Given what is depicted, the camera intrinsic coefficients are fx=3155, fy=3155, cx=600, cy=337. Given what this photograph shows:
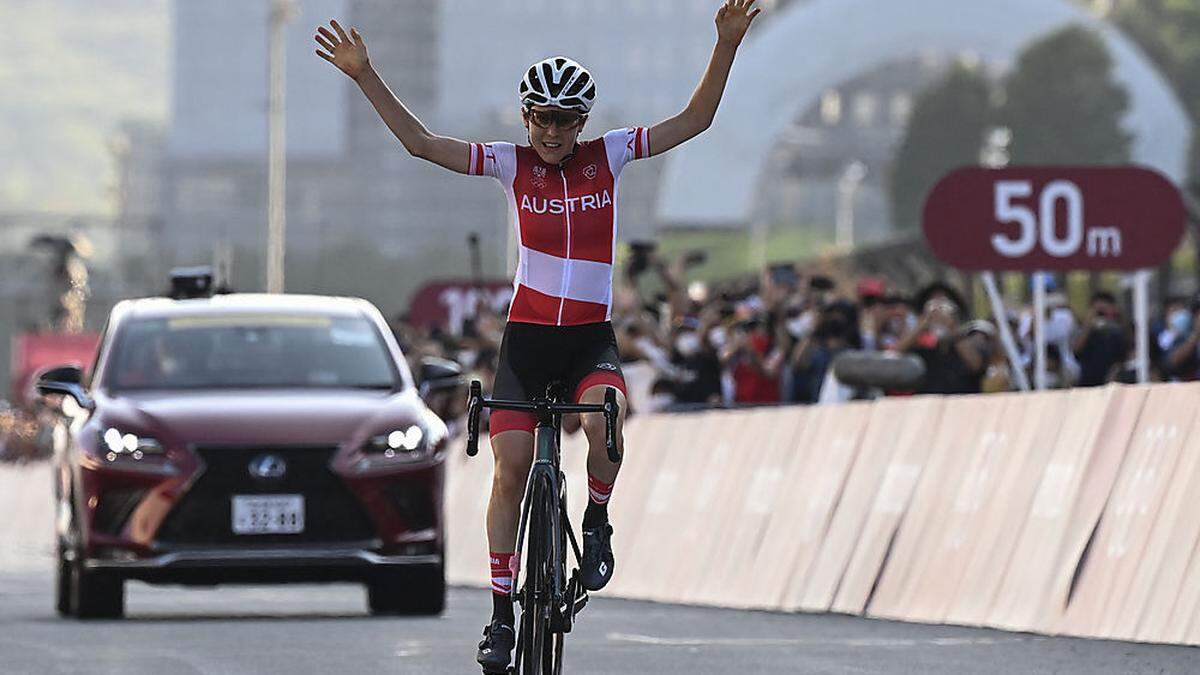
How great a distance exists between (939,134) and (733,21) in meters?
114

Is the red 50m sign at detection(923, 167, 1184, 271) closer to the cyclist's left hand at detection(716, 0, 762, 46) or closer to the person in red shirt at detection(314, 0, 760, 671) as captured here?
the cyclist's left hand at detection(716, 0, 762, 46)

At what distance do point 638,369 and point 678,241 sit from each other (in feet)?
117

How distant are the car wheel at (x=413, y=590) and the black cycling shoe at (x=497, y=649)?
6194mm

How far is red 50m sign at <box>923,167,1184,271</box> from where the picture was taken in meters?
19.6

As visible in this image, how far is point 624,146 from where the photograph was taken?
10141 mm

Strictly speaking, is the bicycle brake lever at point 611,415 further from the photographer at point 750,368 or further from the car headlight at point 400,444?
the photographer at point 750,368

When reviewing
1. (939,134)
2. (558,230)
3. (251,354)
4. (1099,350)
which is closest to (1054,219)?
(1099,350)

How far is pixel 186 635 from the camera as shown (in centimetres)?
1420

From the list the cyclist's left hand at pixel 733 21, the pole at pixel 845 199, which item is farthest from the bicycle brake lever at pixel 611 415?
the pole at pixel 845 199

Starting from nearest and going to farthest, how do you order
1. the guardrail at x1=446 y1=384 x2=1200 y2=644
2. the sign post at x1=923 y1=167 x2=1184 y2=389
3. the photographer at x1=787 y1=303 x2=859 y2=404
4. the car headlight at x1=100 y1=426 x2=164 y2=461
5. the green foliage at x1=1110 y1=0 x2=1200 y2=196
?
the guardrail at x1=446 y1=384 x2=1200 y2=644 < the car headlight at x1=100 y1=426 x2=164 y2=461 < the sign post at x1=923 y1=167 x2=1184 y2=389 < the photographer at x1=787 y1=303 x2=859 y2=404 < the green foliage at x1=1110 y1=0 x2=1200 y2=196

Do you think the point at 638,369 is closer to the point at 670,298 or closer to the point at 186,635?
the point at 670,298

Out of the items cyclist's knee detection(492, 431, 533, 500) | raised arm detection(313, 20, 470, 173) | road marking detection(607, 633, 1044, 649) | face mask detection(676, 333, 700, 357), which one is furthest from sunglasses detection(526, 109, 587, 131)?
face mask detection(676, 333, 700, 357)

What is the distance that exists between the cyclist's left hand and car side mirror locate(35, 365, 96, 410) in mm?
6682

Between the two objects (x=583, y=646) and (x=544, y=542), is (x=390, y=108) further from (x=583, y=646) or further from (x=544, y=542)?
(x=583, y=646)
